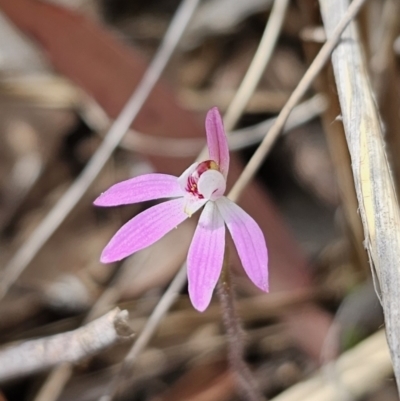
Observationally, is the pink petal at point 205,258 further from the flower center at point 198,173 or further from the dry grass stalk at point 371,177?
the dry grass stalk at point 371,177

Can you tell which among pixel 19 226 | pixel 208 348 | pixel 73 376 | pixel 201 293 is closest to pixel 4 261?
pixel 19 226

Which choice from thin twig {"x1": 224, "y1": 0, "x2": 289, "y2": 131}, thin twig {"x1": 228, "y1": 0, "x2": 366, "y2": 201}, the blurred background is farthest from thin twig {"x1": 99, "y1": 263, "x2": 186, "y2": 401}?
thin twig {"x1": 224, "y1": 0, "x2": 289, "y2": 131}

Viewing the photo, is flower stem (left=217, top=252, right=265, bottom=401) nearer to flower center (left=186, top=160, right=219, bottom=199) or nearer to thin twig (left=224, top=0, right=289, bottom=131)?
flower center (left=186, top=160, right=219, bottom=199)

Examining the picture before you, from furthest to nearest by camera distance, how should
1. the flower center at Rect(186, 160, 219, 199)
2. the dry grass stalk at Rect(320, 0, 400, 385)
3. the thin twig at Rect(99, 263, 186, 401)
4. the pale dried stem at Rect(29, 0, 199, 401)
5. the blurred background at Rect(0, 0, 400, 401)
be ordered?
the pale dried stem at Rect(29, 0, 199, 401), the blurred background at Rect(0, 0, 400, 401), the thin twig at Rect(99, 263, 186, 401), the flower center at Rect(186, 160, 219, 199), the dry grass stalk at Rect(320, 0, 400, 385)

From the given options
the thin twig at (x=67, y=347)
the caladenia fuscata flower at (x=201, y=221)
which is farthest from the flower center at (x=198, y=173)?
the thin twig at (x=67, y=347)

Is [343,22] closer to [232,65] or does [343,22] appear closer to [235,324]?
[235,324]

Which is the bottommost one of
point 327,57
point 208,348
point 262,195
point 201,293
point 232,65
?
point 201,293
